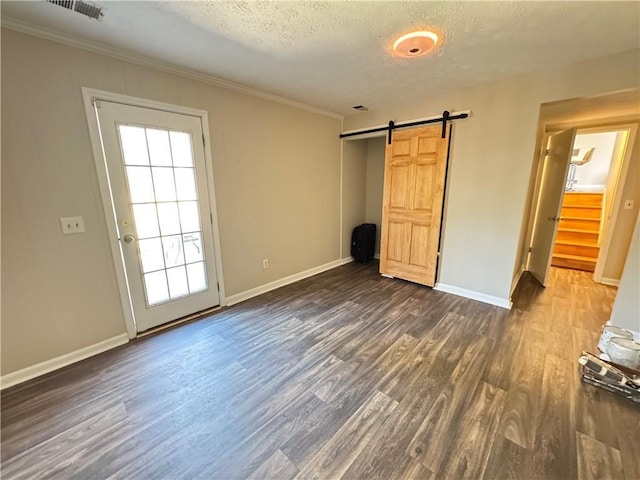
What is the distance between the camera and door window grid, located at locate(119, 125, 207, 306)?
2.25m

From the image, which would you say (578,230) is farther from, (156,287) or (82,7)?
(82,7)

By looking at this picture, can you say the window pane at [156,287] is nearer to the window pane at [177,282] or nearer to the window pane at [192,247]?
the window pane at [177,282]

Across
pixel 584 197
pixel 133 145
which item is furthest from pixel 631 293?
pixel 133 145

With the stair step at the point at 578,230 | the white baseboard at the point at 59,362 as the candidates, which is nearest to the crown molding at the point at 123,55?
the white baseboard at the point at 59,362

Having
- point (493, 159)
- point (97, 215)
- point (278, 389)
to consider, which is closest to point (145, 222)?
point (97, 215)

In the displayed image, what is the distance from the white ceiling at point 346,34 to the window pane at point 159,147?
1.95ft

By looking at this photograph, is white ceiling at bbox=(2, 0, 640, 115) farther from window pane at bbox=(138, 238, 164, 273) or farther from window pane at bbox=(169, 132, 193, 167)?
window pane at bbox=(138, 238, 164, 273)

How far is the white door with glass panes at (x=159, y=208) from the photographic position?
2.15m

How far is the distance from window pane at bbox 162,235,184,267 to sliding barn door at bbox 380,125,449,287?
2690 mm

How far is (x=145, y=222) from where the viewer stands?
2328 millimetres

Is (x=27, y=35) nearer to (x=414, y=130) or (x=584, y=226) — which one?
(x=414, y=130)

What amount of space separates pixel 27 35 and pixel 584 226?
7097 millimetres

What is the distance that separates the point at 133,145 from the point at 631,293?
15.0 ft

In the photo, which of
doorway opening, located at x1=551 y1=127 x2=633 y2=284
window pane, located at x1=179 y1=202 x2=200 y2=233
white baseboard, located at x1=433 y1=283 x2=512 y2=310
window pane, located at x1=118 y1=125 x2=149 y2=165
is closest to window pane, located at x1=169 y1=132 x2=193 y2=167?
window pane, located at x1=118 y1=125 x2=149 y2=165
